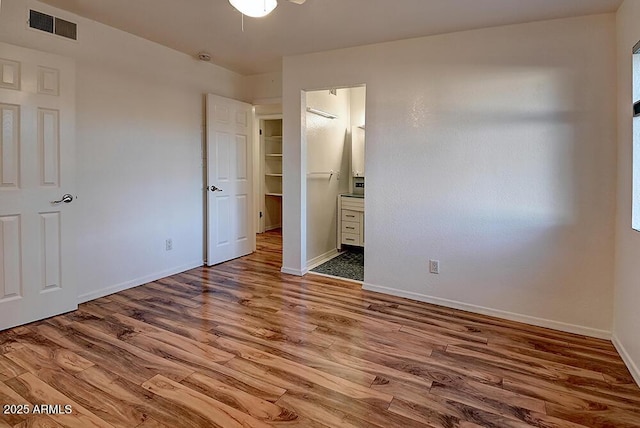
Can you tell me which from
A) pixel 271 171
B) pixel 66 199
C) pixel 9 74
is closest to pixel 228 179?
pixel 66 199

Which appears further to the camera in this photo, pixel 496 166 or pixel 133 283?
pixel 133 283

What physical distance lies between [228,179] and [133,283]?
1.62 m

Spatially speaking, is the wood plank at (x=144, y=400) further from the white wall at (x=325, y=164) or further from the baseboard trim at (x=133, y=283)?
the white wall at (x=325, y=164)

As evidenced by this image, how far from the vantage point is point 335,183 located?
16.7 ft

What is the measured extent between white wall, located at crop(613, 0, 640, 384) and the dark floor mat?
216 centimetres

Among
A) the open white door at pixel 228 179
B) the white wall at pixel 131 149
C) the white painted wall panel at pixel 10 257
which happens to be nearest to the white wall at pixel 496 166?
the open white door at pixel 228 179

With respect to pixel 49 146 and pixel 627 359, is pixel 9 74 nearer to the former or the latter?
pixel 49 146

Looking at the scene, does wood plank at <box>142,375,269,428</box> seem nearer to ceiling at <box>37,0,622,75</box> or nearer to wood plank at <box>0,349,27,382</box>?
wood plank at <box>0,349,27,382</box>

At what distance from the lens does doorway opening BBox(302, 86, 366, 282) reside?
436 cm

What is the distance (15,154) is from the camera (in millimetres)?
2598

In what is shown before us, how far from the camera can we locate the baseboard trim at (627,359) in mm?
2079

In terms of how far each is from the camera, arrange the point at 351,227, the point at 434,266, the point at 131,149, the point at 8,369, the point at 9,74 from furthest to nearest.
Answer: the point at 351,227
the point at 131,149
the point at 434,266
the point at 9,74
the point at 8,369

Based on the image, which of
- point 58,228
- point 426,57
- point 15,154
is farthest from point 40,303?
point 426,57

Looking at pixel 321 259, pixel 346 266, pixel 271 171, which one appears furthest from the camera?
pixel 271 171
